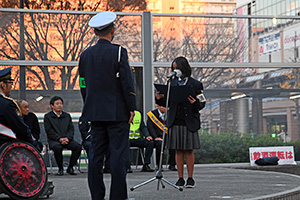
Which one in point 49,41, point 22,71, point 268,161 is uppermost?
point 49,41

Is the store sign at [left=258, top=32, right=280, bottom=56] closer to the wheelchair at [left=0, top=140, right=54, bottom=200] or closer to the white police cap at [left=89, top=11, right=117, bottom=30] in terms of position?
the wheelchair at [left=0, top=140, right=54, bottom=200]

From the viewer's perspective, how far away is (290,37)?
1383cm

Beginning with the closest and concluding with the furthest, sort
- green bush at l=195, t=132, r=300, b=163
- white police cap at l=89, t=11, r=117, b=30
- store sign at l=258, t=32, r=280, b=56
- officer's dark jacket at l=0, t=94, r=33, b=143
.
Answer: white police cap at l=89, t=11, r=117, b=30
officer's dark jacket at l=0, t=94, r=33, b=143
green bush at l=195, t=132, r=300, b=163
store sign at l=258, t=32, r=280, b=56

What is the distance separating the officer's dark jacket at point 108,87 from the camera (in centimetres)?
494

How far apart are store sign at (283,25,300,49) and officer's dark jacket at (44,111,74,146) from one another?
5734mm

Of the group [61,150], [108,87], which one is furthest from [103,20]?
[61,150]

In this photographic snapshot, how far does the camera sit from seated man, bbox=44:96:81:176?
10.5 metres

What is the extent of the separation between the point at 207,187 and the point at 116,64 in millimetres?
2841

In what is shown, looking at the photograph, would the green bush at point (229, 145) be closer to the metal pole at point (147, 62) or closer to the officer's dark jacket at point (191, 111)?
the metal pole at point (147, 62)

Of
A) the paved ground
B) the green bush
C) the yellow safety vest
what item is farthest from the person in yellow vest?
the paved ground

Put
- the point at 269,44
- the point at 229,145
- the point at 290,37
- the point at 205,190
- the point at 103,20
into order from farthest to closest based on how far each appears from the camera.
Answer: the point at 290,37
the point at 269,44
the point at 229,145
the point at 205,190
the point at 103,20

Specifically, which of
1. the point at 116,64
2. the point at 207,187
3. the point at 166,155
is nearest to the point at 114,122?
the point at 116,64

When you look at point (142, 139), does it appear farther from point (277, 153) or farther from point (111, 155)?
point (111, 155)

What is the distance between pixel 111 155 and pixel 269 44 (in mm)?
9414
